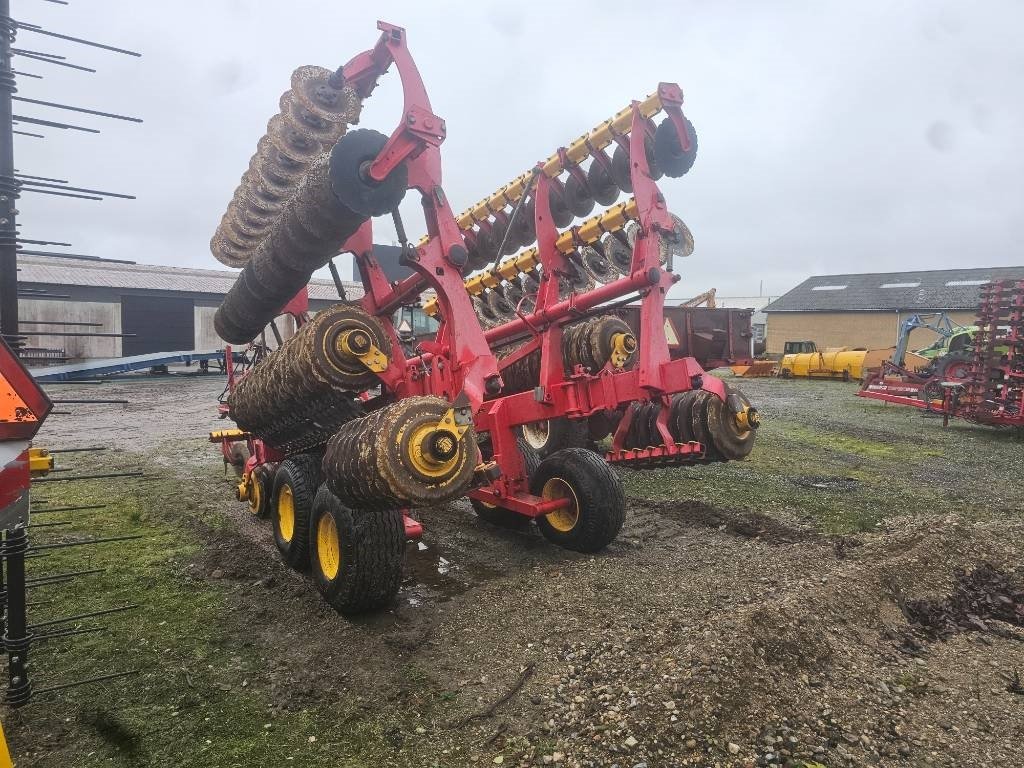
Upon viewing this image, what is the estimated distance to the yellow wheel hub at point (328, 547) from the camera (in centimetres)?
466

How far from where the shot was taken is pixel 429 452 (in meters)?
3.29

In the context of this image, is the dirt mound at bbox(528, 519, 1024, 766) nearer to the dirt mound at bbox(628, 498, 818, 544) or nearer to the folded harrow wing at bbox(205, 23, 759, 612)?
the folded harrow wing at bbox(205, 23, 759, 612)

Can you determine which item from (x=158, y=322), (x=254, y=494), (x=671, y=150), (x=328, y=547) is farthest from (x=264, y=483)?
(x=158, y=322)

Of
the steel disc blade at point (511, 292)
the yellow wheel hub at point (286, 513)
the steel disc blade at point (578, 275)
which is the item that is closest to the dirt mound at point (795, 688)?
the yellow wheel hub at point (286, 513)

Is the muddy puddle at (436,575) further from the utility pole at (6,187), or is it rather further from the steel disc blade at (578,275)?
the utility pole at (6,187)

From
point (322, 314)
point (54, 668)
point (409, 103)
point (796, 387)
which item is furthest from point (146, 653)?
point (796, 387)

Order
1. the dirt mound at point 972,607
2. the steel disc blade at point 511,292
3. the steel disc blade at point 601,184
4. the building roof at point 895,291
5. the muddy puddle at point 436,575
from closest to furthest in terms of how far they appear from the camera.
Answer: the dirt mound at point 972,607 < the muddy puddle at point 436,575 < the steel disc blade at point 601,184 < the steel disc blade at point 511,292 < the building roof at point 895,291

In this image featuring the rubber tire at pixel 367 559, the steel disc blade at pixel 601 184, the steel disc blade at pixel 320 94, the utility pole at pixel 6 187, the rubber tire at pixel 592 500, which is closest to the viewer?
the utility pole at pixel 6 187

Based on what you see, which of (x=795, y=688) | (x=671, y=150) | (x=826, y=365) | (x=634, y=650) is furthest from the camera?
(x=826, y=365)

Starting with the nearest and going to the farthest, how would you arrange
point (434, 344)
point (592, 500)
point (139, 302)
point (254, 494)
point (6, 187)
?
point (6, 187) < point (592, 500) < point (434, 344) < point (254, 494) < point (139, 302)

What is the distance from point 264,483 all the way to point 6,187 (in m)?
4.18

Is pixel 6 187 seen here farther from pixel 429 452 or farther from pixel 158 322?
pixel 158 322

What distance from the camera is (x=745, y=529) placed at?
6344mm

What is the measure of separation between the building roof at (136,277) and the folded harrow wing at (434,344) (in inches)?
742
